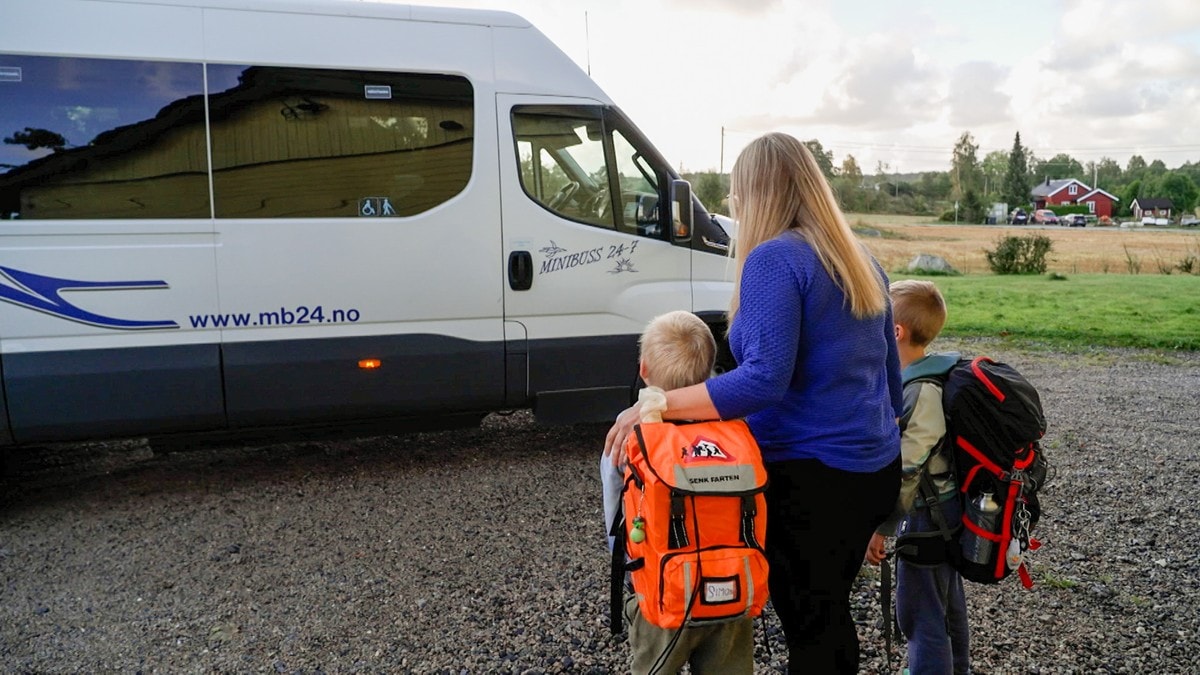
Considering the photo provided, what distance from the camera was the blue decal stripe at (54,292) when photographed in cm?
464

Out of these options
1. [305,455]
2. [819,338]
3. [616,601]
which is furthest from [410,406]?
[819,338]

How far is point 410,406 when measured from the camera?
5.47 meters

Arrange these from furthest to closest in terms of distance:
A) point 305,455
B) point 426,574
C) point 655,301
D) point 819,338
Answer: point 305,455
point 655,301
point 426,574
point 819,338

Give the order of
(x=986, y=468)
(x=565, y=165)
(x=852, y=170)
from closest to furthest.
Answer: (x=986, y=468) < (x=565, y=165) < (x=852, y=170)

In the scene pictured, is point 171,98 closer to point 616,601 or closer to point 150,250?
point 150,250

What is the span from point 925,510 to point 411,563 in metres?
2.65

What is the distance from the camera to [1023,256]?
20.0 metres

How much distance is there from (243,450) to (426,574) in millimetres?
2789

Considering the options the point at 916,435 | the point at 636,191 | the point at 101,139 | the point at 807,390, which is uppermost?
the point at 101,139

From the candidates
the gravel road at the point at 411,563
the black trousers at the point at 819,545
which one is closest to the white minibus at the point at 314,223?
the gravel road at the point at 411,563

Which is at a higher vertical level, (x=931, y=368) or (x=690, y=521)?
(x=931, y=368)

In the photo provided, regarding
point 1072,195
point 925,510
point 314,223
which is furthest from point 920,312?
point 1072,195

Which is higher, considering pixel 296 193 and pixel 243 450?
pixel 296 193

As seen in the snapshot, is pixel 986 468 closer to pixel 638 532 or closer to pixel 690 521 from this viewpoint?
pixel 690 521
